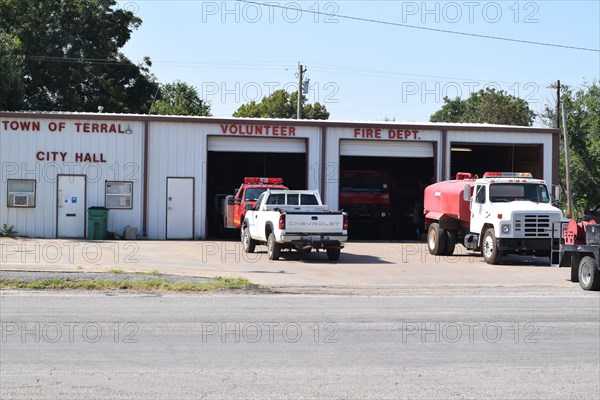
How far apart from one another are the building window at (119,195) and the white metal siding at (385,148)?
868 cm

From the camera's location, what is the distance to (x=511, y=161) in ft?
122

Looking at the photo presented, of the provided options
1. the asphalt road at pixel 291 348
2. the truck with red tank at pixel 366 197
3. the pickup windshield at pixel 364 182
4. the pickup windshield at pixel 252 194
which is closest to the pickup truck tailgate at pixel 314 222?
the pickup windshield at pixel 252 194

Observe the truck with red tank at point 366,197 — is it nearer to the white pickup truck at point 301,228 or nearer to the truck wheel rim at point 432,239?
the truck wheel rim at point 432,239

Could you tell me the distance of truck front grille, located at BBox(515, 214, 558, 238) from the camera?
22.4 m

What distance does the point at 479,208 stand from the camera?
78.4 ft

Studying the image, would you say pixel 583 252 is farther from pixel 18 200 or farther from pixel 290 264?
pixel 18 200

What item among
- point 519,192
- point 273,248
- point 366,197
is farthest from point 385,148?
point 273,248

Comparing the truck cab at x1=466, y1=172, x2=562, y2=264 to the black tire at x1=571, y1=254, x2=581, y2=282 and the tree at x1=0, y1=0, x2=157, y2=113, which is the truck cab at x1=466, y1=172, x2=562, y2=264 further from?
the tree at x1=0, y1=0, x2=157, y2=113

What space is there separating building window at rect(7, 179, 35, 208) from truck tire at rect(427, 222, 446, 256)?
14.9 metres

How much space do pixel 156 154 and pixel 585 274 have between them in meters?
18.5

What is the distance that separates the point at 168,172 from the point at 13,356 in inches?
895

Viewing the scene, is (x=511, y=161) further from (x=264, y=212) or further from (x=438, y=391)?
(x=438, y=391)

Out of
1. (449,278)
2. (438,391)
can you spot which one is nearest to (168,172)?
(449,278)

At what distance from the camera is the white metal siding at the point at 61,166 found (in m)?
30.5
